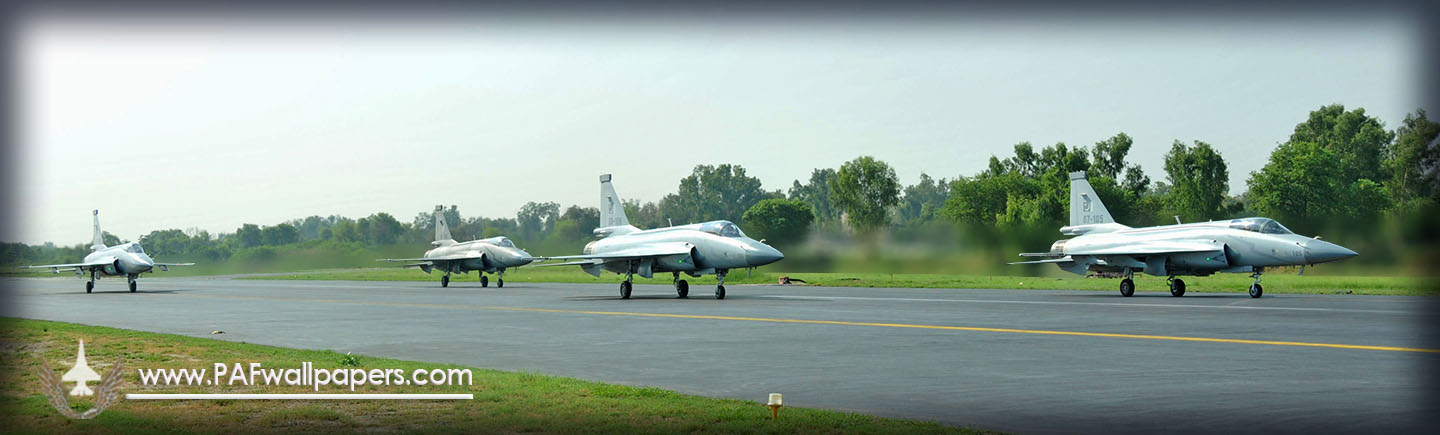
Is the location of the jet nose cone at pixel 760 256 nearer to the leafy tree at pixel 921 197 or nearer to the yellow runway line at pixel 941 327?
the yellow runway line at pixel 941 327

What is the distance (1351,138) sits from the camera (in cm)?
7881

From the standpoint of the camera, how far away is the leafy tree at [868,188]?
251 ft

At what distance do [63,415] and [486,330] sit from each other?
475 inches

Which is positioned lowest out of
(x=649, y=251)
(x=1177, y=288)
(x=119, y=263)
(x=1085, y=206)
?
(x=1177, y=288)

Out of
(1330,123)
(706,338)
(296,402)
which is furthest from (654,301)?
(1330,123)

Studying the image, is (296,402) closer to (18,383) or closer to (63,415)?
(63,415)

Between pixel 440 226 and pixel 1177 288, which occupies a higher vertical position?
pixel 440 226

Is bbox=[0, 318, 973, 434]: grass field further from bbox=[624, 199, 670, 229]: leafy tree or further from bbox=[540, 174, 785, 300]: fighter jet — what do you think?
bbox=[624, 199, 670, 229]: leafy tree

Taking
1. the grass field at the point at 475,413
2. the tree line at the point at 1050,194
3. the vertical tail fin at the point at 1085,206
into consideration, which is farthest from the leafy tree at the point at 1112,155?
the grass field at the point at 475,413

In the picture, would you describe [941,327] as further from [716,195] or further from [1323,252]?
[716,195]

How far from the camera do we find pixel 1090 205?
128 ft

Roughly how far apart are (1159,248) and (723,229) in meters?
13.3

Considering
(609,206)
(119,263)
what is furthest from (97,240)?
(609,206)

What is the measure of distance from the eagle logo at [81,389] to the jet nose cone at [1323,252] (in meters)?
29.1
